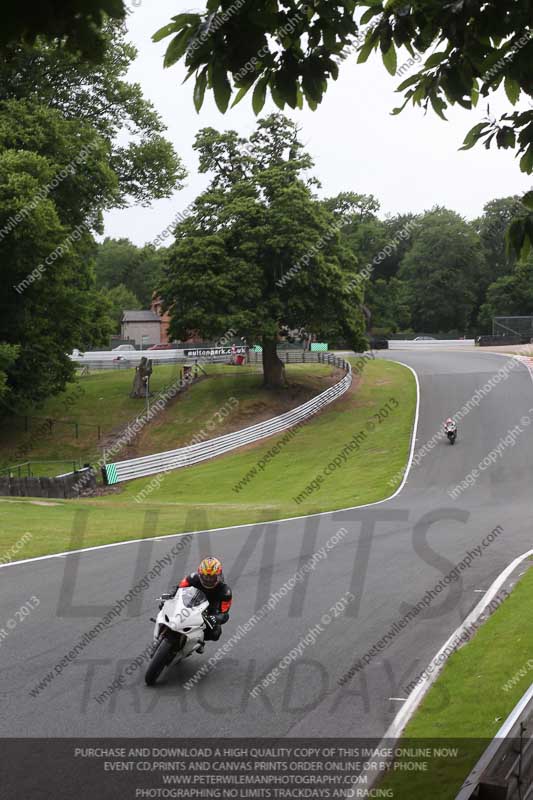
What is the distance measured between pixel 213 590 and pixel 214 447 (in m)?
30.2

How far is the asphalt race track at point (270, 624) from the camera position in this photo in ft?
28.5

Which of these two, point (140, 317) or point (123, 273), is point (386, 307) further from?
point (123, 273)

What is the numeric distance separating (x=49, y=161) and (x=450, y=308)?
265 ft

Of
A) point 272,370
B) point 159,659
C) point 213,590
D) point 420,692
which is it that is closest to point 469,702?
point 420,692

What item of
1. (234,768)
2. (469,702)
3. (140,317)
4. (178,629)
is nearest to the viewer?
(234,768)

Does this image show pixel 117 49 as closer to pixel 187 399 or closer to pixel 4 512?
pixel 187 399

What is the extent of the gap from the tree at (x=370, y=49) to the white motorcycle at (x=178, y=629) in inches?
234

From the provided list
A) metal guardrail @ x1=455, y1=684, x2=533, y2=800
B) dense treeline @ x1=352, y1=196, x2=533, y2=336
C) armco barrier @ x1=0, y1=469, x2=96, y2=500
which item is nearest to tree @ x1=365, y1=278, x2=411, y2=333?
dense treeline @ x1=352, y1=196, x2=533, y2=336

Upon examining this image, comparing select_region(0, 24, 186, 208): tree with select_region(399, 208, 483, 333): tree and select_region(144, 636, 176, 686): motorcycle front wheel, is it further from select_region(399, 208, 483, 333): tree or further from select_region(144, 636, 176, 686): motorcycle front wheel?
select_region(399, 208, 483, 333): tree

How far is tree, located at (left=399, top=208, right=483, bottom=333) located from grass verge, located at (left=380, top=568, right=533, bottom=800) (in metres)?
103

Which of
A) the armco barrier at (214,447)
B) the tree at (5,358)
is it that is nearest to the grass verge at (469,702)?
the armco barrier at (214,447)

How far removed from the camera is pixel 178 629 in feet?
31.4

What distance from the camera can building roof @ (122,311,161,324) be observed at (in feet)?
385

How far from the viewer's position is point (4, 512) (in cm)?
2331
